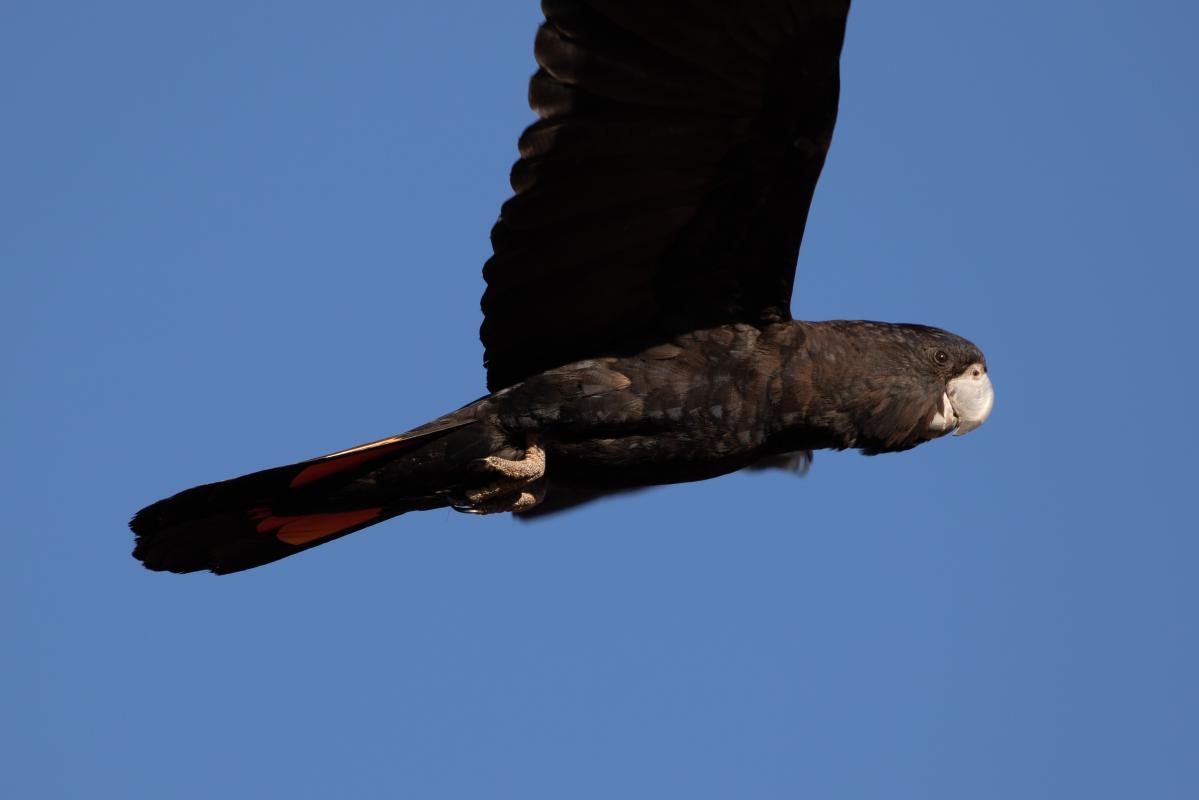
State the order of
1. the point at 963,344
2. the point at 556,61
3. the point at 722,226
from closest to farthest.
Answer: the point at 556,61 < the point at 722,226 < the point at 963,344

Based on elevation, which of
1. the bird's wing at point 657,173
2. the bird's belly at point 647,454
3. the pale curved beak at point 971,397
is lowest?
the bird's belly at point 647,454

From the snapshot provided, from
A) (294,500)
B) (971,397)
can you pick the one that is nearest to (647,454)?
(294,500)

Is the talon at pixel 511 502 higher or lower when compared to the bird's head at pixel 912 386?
lower

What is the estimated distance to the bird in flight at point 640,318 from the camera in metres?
4.46

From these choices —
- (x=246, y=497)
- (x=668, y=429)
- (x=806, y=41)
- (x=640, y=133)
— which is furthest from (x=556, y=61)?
(x=246, y=497)

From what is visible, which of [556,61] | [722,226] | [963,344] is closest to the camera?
[556,61]

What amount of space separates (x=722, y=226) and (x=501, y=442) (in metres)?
1.05

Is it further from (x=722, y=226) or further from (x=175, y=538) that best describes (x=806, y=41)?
(x=175, y=538)

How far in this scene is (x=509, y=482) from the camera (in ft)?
16.0

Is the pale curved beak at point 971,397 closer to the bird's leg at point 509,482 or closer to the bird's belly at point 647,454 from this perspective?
the bird's belly at point 647,454

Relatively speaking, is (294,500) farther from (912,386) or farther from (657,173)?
(912,386)

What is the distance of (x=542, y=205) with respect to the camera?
182 inches

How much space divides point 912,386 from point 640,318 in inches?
41.1

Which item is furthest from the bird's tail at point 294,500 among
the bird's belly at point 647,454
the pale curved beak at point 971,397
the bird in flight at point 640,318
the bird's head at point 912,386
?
the pale curved beak at point 971,397
